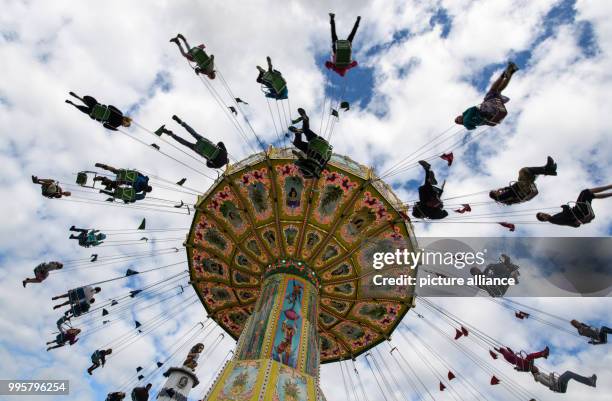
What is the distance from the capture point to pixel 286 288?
11547mm

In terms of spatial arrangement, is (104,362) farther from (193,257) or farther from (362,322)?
(362,322)

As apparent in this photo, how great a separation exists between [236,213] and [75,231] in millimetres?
5433

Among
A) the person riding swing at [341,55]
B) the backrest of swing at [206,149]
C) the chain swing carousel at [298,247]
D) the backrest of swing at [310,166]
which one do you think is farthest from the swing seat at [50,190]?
the person riding swing at [341,55]

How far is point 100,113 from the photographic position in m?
9.70

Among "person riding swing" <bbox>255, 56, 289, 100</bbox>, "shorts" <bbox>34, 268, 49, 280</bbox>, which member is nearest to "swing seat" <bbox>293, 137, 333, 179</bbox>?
"person riding swing" <bbox>255, 56, 289, 100</bbox>

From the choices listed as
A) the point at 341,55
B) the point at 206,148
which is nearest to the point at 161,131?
the point at 206,148

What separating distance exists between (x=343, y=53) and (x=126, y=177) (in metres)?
7.43

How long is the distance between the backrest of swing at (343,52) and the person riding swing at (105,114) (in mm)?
6111

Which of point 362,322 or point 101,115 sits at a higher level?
point 101,115

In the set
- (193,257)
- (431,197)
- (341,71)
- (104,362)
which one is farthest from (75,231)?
(431,197)

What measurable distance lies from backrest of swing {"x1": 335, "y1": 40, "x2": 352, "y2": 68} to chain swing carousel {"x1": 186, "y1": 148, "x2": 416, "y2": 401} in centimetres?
361

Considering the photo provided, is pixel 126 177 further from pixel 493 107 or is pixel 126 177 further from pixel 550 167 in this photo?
pixel 550 167

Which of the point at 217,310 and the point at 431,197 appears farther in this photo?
the point at 217,310

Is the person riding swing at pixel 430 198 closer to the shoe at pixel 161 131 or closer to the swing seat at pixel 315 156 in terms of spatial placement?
the swing seat at pixel 315 156
